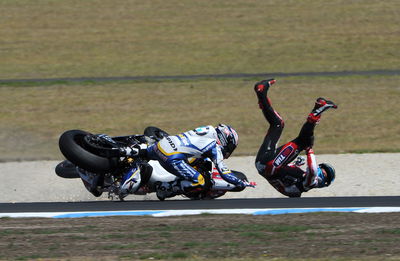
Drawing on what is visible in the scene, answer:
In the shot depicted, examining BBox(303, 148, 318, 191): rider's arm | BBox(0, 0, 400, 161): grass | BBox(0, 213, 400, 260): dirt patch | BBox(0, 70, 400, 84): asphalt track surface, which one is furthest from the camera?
BBox(0, 70, 400, 84): asphalt track surface

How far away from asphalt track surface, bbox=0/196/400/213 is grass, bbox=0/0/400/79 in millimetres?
12601

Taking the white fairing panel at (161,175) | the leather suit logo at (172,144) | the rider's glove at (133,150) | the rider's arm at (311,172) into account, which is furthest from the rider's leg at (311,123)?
the rider's glove at (133,150)

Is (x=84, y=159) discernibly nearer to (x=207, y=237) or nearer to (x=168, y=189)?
(x=168, y=189)

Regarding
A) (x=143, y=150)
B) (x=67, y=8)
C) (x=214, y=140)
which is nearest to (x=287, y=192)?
(x=214, y=140)

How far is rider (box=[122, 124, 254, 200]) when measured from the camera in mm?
11164

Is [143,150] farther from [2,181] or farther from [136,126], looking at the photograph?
[136,126]

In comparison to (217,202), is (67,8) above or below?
above

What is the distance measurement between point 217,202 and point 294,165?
181 cm

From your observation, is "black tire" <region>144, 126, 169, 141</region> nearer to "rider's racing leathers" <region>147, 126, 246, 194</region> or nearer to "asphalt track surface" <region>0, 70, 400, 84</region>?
"rider's racing leathers" <region>147, 126, 246, 194</region>

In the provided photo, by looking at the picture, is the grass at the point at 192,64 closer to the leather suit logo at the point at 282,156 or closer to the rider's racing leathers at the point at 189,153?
the leather suit logo at the point at 282,156

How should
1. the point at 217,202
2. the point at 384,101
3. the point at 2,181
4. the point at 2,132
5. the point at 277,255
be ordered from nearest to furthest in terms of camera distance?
1. the point at 277,255
2. the point at 217,202
3. the point at 2,181
4. the point at 2,132
5. the point at 384,101

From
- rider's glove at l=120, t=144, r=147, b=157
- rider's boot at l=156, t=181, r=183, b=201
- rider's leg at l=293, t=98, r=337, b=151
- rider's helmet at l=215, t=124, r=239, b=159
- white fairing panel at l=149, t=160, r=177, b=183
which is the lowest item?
rider's boot at l=156, t=181, r=183, b=201

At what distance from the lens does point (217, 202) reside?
10.6m

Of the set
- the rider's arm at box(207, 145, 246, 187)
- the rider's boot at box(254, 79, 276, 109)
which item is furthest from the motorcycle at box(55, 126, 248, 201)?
the rider's boot at box(254, 79, 276, 109)
